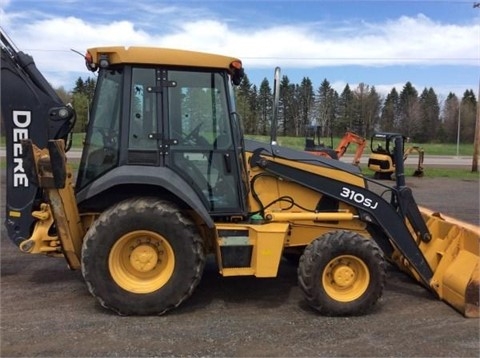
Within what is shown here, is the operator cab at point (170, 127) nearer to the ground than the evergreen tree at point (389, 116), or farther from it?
nearer to the ground

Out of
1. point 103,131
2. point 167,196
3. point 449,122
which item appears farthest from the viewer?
point 449,122

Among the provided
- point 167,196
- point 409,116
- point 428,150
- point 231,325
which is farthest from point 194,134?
point 409,116

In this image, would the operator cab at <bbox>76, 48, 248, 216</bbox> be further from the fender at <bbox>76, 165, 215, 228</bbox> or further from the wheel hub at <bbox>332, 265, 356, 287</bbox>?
the wheel hub at <bbox>332, 265, 356, 287</bbox>

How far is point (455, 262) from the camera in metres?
5.31

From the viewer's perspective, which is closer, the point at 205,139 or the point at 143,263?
the point at 143,263

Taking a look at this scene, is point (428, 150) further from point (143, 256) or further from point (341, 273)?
point (143, 256)

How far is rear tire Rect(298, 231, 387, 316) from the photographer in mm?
4930

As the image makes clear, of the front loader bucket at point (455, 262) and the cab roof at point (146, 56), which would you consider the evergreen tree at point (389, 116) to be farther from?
the cab roof at point (146, 56)

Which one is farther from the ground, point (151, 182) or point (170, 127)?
point (170, 127)

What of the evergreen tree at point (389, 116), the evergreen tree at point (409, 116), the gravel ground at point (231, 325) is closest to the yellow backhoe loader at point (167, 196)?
the gravel ground at point (231, 325)

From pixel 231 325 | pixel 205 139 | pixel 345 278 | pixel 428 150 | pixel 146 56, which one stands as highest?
pixel 146 56

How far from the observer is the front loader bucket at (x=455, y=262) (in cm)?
493

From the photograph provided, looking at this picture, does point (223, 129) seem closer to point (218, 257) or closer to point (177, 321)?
point (218, 257)

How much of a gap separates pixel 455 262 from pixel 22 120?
4.53m
